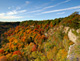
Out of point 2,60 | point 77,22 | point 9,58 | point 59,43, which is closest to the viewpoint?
point 77,22

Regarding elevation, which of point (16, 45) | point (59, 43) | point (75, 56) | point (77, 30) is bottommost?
point (16, 45)

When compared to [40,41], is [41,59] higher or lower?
lower

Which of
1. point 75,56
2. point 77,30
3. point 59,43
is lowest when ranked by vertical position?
point 59,43

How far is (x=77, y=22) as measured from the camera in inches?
616

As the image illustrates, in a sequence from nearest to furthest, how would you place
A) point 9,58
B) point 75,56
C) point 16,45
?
point 75,56 < point 9,58 < point 16,45

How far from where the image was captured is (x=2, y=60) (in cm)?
2069

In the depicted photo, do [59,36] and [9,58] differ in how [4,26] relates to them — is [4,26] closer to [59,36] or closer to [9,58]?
[9,58]

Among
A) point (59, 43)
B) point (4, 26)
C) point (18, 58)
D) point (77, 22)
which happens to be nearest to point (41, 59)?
point (59, 43)

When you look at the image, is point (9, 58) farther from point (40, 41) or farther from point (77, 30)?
point (77, 30)

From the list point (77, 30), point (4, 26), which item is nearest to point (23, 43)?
point (77, 30)

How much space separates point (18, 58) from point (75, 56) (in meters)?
20.6

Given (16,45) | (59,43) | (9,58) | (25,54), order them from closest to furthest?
(59,43), (9,58), (25,54), (16,45)

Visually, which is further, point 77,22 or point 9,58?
point 9,58

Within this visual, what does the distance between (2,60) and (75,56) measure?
22531 mm
